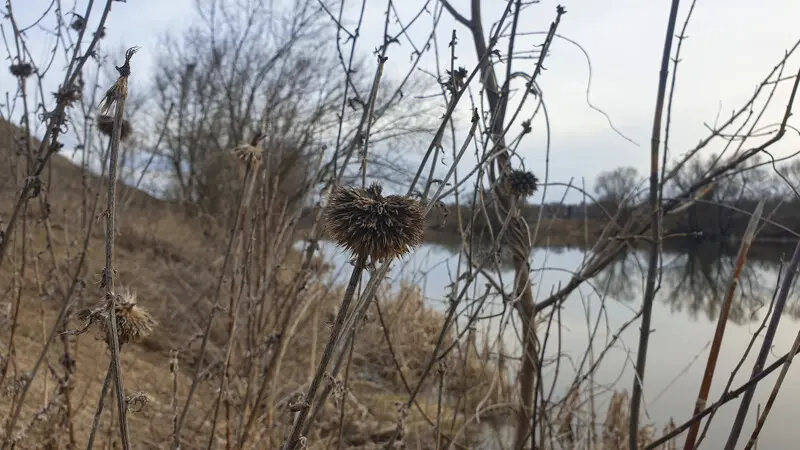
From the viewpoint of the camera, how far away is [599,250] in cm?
211

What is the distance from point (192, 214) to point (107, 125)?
14.3m

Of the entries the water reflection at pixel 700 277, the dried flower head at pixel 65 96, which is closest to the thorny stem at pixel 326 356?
the dried flower head at pixel 65 96

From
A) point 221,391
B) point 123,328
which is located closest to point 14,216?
point 123,328

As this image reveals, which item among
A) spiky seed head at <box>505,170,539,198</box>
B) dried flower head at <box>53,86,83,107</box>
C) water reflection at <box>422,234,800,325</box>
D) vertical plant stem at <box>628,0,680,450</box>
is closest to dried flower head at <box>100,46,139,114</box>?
dried flower head at <box>53,86,83,107</box>

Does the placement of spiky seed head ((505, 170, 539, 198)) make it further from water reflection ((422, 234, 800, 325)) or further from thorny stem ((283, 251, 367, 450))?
water reflection ((422, 234, 800, 325))

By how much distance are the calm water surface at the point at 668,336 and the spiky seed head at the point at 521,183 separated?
0.38 meters

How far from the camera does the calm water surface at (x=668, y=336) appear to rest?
3328 millimetres

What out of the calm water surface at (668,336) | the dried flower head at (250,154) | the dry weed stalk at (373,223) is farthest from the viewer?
the calm water surface at (668,336)

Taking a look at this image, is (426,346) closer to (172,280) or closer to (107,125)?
(172,280)

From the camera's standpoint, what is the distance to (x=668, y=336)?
8.10m

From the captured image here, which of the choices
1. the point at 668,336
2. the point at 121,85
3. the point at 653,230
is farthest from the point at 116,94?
the point at 668,336

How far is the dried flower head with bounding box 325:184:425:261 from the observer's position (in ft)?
3.03

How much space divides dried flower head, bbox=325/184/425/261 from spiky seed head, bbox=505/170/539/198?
0.93 meters

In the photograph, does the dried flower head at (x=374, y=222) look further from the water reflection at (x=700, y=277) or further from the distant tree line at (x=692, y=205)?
the water reflection at (x=700, y=277)
